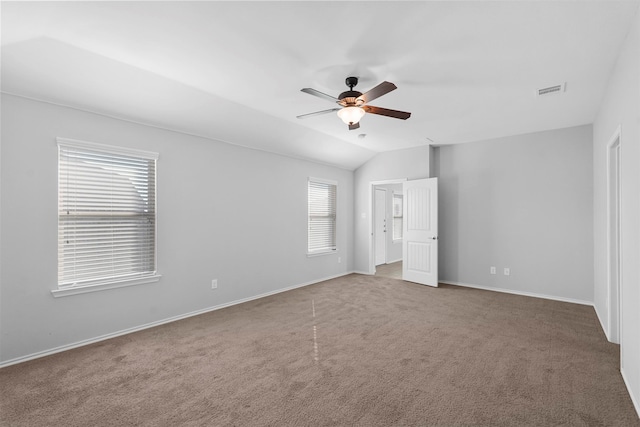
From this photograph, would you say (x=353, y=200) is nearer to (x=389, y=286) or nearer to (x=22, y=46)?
(x=389, y=286)

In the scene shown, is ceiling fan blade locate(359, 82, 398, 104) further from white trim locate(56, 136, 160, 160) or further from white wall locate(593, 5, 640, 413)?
white trim locate(56, 136, 160, 160)

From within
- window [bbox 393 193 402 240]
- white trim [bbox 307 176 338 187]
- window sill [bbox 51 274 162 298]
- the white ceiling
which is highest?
the white ceiling

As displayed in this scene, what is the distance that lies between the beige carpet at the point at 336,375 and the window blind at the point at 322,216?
7.32 ft

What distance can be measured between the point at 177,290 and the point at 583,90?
5.13m

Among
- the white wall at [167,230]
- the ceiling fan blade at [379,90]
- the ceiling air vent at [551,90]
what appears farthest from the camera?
the ceiling air vent at [551,90]

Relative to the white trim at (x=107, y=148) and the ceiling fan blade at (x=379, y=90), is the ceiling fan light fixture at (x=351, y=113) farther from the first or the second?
the white trim at (x=107, y=148)

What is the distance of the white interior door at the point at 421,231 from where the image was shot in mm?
5621

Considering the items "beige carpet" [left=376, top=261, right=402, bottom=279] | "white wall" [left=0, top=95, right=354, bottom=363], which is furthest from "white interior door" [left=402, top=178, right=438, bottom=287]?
"white wall" [left=0, top=95, right=354, bottom=363]

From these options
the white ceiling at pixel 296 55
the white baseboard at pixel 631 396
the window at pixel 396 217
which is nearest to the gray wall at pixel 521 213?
the white ceiling at pixel 296 55

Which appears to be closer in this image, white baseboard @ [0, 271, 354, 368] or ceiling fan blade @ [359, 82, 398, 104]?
ceiling fan blade @ [359, 82, 398, 104]

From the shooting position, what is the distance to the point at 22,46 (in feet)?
7.90

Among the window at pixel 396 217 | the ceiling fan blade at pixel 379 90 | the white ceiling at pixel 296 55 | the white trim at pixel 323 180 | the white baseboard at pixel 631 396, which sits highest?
the white ceiling at pixel 296 55

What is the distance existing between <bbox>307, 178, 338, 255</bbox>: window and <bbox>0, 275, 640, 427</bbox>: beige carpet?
2222mm

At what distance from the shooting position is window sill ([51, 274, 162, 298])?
3057mm
